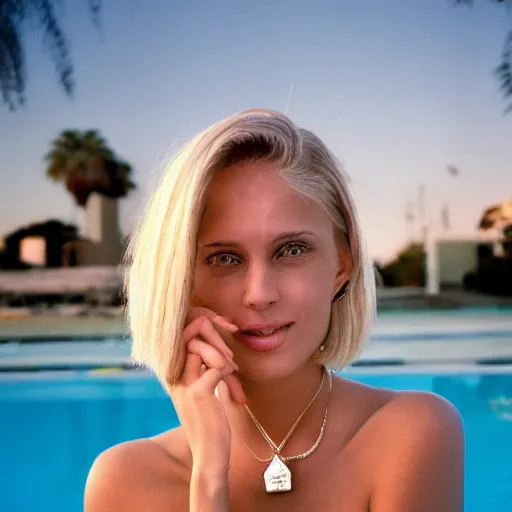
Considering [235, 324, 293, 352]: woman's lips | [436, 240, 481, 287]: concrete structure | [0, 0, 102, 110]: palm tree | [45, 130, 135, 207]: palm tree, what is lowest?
[436, 240, 481, 287]: concrete structure

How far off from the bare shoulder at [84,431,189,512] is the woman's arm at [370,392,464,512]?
1.56 ft

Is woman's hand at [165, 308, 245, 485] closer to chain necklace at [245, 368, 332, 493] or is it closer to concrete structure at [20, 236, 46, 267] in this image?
chain necklace at [245, 368, 332, 493]

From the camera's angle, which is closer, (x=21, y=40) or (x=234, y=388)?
(x=234, y=388)

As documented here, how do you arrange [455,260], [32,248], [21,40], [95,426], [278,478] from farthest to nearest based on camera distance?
1. [32,248]
2. [455,260]
3. [21,40]
4. [95,426]
5. [278,478]

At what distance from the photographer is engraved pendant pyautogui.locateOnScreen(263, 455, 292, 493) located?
5.68ft

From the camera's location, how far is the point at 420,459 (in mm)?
1662

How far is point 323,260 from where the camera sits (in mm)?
1650

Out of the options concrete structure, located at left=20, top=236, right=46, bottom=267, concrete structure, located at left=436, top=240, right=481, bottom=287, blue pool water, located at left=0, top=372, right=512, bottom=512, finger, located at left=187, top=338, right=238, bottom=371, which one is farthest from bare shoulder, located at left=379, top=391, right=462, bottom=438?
concrete structure, located at left=20, top=236, right=46, bottom=267

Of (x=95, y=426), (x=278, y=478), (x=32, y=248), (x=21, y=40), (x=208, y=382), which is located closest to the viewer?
(x=208, y=382)

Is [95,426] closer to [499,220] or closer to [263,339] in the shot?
[263,339]

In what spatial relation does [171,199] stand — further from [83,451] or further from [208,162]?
[83,451]

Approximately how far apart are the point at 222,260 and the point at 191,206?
143mm

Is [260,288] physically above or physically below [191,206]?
below

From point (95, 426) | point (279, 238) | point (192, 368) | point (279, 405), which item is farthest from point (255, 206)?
point (95, 426)
